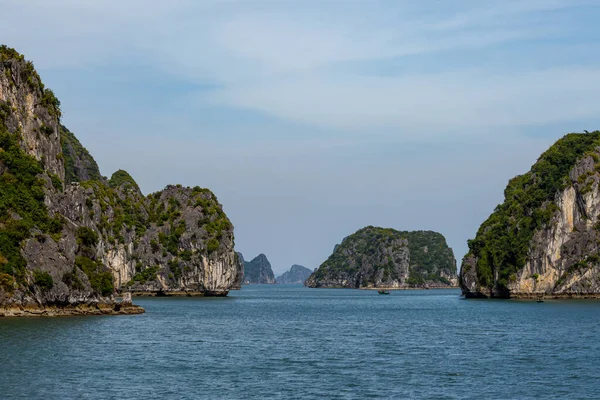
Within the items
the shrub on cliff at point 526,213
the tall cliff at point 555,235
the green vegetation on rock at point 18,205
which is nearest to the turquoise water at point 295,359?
the green vegetation on rock at point 18,205

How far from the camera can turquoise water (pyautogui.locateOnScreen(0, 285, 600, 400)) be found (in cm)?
4700

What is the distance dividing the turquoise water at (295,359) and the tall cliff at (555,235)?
63.2m

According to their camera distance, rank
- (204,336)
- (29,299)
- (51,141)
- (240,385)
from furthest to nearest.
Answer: (51,141) → (29,299) → (204,336) → (240,385)

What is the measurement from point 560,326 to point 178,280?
11858 centimetres

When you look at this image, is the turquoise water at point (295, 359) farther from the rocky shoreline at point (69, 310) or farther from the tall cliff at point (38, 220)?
the tall cliff at point (38, 220)

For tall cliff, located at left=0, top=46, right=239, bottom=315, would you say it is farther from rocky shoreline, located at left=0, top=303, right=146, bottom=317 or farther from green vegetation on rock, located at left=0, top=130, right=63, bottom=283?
rocky shoreline, located at left=0, top=303, right=146, bottom=317

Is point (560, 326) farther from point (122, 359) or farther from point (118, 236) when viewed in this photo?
point (118, 236)

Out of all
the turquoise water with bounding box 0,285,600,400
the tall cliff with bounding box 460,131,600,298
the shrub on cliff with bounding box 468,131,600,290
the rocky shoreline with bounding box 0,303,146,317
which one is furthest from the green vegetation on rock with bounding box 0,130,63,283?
the tall cliff with bounding box 460,131,600,298

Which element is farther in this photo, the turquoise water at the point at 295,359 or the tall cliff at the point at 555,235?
the tall cliff at the point at 555,235

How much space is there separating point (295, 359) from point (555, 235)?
11361 cm

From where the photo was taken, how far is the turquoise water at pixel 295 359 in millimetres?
47000

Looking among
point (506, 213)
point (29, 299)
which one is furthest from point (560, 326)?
point (506, 213)

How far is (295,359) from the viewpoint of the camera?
61.3 metres

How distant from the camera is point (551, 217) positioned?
530 ft
